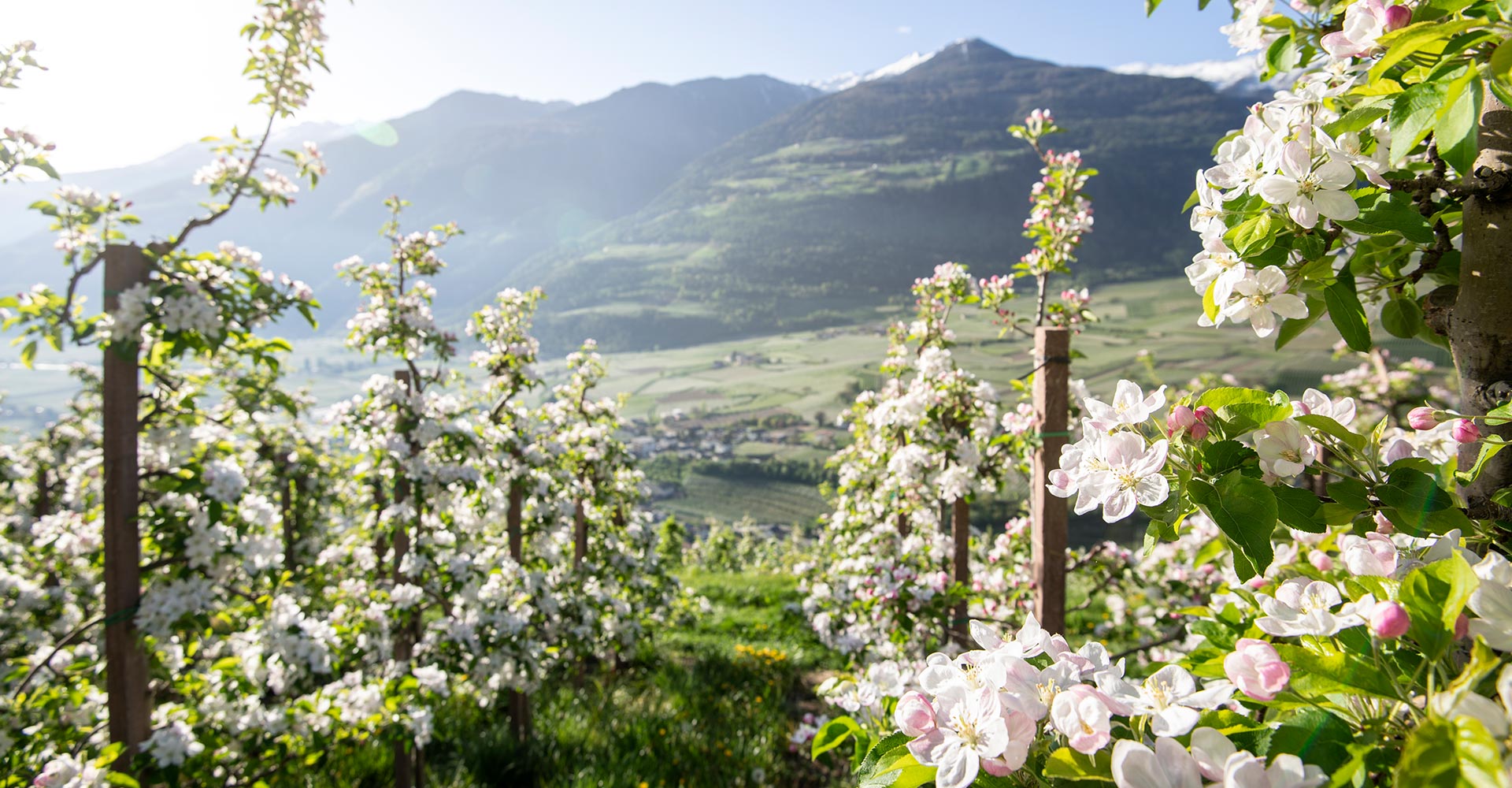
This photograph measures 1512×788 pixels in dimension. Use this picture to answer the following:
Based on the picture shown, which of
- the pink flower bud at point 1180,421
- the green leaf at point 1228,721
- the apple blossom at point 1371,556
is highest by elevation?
the pink flower bud at point 1180,421

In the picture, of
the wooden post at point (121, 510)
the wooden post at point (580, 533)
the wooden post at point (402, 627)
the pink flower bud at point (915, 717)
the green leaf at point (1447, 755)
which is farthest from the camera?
the wooden post at point (580, 533)

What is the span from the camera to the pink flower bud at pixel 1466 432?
2.46ft

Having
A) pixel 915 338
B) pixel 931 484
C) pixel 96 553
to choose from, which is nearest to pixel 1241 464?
pixel 931 484

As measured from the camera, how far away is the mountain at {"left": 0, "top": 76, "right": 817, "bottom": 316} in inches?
5782

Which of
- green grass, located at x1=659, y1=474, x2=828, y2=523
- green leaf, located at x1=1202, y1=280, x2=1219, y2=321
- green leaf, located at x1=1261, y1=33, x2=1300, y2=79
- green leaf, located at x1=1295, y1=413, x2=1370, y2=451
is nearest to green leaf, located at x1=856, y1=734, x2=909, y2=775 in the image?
green leaf, located at x1=1295, y1=413, x2=1370, y2=451

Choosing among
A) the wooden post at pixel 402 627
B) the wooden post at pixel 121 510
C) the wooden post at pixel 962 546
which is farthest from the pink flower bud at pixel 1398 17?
the wooden post at pixel 402 627

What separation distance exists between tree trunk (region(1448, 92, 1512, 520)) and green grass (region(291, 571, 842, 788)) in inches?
150

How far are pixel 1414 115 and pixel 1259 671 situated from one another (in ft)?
1.80

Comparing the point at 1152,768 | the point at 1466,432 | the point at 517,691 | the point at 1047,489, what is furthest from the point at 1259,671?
the point at 517,691

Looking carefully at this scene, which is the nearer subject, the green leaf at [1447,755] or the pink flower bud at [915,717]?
the green leaf at [1447,755]

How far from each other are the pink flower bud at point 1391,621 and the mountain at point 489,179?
14596 centimetres

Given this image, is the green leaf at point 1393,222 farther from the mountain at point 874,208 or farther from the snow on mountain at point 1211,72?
the snow on mountain at point 1211,72

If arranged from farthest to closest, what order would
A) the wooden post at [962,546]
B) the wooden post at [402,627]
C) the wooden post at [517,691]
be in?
the wooden post at [517,691]
the wooden post at [402,627]
the wooden post at [962,546]

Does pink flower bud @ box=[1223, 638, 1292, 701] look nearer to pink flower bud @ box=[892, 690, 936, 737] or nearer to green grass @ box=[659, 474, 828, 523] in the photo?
pink flower bud @ box=[892, 690, 936, 737]
